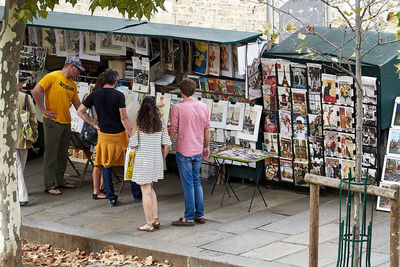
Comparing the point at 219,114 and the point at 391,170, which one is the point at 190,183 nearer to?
the point at 219,114

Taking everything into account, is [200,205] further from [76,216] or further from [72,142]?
[72,142]

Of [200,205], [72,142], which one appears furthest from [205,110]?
[72,142]

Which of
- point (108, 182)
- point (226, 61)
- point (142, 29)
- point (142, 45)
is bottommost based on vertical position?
point (108, 182)

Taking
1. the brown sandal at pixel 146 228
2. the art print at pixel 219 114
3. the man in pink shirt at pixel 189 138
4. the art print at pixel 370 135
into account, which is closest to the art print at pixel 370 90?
the art print at pixel 370 135

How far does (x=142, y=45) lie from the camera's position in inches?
451

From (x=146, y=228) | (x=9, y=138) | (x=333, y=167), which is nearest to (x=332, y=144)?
(x=333, y=167)

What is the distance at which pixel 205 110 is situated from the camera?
931 cm

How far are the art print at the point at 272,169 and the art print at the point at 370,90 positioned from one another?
5.36 ft

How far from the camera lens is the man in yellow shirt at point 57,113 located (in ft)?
35.3

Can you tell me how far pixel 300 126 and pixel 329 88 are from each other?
0.68 meters

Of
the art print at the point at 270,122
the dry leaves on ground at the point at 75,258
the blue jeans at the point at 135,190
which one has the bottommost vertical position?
the dry leaves on ground at the point at 75,258

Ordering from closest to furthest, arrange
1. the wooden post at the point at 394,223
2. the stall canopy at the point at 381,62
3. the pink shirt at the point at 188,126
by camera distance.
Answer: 1. the wooden post at the point at 394,223
2. the pink shirt at the point at 188,126
3. the stall canopy at the point at 381,62

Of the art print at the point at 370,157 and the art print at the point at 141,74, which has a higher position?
the art print at the point at 141,74

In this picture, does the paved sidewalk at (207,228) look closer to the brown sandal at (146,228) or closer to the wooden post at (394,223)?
the brown sandal at (146,228)
